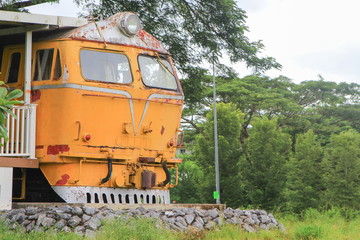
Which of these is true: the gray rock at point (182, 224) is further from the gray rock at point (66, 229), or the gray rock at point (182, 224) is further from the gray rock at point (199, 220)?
the gray rock at point (66, 229)

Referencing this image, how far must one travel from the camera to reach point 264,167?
28.9 m

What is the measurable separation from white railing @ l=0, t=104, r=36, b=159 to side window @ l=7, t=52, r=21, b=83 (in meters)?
0.83

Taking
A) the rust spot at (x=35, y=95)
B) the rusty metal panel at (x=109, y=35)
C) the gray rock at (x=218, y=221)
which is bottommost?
the gray rock at (x=218, y=221)

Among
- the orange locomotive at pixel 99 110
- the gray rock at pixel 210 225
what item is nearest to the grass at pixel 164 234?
the gray rock at pixel 210 225

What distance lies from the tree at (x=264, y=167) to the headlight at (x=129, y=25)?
1686cm

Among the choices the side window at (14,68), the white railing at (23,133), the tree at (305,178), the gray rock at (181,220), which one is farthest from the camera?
the tree at (305,178)

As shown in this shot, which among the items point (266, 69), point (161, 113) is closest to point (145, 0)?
point (266, 69)

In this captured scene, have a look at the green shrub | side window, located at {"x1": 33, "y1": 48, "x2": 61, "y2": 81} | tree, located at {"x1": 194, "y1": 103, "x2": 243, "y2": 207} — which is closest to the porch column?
side window, located at {"x1": 33, "y1": 48, "x2": 61, "y2": 81}

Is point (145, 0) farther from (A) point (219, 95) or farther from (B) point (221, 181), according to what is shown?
(A) point (219, 95)

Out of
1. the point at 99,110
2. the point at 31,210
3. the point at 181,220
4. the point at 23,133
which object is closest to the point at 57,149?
the point at 23,133

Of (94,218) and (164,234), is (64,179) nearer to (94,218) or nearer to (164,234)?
(94,218)

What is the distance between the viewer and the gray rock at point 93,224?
377 inches

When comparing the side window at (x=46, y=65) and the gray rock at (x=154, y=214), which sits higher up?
the side window at (x=46, y=65)

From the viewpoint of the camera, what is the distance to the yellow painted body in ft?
37.3
